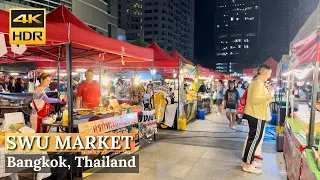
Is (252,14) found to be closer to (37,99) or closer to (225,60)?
(225,60)

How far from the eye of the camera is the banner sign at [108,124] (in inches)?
187

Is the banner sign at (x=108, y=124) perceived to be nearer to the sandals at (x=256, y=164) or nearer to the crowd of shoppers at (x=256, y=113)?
the crowd of shoppers at (x=256, y=113)

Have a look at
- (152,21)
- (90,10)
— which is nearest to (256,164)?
(90,10)

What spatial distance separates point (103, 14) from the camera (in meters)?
57.3

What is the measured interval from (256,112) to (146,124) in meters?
3.21

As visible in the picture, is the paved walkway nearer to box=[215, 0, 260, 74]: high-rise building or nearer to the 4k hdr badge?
the 4k hdr badge

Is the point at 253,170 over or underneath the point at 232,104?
underneath

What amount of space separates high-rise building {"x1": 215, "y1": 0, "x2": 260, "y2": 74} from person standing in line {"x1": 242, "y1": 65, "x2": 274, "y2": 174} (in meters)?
143

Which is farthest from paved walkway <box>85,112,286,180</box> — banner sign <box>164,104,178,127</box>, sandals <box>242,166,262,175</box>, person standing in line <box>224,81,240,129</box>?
person standing in line <box>224,81,240,129</box>

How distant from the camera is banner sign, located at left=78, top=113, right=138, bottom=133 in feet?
15.6

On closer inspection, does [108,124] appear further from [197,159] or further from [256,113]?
[256,113]

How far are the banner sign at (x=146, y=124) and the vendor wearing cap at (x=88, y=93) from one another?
4.38 ft

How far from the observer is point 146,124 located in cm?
721

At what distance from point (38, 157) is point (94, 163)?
5.10 feet
